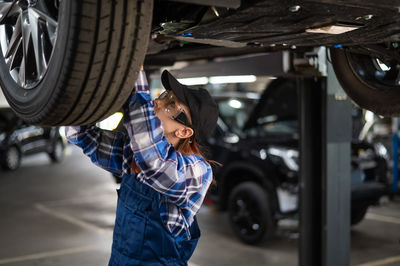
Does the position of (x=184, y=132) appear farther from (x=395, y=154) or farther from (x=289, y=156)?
(x=395, y=154)

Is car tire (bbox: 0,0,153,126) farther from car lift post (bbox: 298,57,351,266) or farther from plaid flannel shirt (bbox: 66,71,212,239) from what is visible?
car lift post (bbox: 298,57,351,266)

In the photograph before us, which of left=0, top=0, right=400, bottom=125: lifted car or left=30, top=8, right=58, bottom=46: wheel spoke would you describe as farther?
left=30, top=8, right=58, bottom=46: wheel spoke

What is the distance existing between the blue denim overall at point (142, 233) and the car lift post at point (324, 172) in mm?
1759

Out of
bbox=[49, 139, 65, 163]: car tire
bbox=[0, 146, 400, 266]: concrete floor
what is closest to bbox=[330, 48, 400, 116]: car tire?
bbox=[0, 146, 400, 266]: concrete floor

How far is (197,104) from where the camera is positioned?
2.07 metres

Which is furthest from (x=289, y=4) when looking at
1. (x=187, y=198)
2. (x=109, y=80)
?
(x=187, y=198)

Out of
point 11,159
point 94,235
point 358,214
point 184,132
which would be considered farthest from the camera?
point 11,159

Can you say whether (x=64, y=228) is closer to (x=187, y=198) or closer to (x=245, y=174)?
(x=245, y=174)

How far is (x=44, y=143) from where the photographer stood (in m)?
13.8

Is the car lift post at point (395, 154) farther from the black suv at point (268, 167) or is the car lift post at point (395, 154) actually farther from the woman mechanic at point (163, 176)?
the woman mechanic at point (163, 176)

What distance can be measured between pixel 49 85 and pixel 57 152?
13529mm

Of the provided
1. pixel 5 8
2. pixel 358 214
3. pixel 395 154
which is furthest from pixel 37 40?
pixel 395 154

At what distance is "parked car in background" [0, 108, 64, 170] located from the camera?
39.9 feet

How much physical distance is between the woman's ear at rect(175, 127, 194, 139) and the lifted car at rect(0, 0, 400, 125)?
40cm
